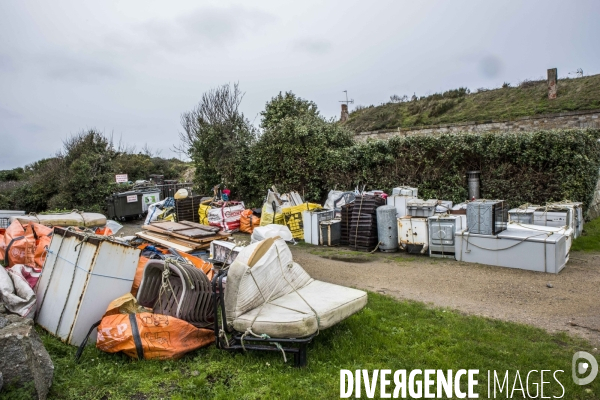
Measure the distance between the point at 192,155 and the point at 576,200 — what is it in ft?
43.8

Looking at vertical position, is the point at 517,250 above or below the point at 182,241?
below

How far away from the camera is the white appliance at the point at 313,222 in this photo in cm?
1050

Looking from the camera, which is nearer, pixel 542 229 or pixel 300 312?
pixel 300 312

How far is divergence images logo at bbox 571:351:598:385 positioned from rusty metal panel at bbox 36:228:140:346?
448cm

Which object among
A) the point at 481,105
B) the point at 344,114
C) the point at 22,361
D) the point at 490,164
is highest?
the point at 344,114

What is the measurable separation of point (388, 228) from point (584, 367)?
5.67m

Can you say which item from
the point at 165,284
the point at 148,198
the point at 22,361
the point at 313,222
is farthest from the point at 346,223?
the point at 148,198

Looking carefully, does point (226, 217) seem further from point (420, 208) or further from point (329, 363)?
point (329, 363)

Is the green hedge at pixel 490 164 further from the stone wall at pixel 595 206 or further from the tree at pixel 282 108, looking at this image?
the tree at pixel 282 108

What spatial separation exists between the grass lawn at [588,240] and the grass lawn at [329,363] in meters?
5.57

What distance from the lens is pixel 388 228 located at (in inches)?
365

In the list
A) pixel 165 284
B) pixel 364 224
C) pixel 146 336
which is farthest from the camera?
pixel 364 224

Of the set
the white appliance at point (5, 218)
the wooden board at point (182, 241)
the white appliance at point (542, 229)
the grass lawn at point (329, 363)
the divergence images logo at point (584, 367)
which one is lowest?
the divergence images logo at point (584, 367)

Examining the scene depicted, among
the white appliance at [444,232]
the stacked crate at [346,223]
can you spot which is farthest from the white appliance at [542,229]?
the stacked crate at [346,223]
